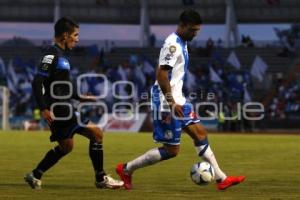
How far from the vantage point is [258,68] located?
2009 inches

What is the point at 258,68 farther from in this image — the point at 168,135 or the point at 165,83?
the point at 165,83

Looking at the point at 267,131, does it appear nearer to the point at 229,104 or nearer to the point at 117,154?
the point at 229,104

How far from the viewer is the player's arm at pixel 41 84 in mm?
9891

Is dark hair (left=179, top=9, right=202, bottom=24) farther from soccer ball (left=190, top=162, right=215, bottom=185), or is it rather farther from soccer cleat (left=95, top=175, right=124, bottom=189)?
soccer cleat (left=95, top=175, right=124, bottom=189)

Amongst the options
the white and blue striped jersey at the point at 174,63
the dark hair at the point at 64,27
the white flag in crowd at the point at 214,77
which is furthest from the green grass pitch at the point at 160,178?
the white flag in crowd at the point at 214,77

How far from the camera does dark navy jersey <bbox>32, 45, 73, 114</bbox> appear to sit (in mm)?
10108

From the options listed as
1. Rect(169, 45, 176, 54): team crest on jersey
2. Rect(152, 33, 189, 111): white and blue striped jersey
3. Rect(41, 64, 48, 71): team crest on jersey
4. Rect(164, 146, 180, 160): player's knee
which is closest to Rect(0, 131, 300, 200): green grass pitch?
Rect(164, 146, 180, 160): player's knee

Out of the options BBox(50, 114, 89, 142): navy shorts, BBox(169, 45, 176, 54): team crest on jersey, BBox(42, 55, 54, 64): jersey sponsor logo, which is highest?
BBox(169, 45, 176, 54): team crest on jersey

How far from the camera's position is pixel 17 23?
66938 millimetres

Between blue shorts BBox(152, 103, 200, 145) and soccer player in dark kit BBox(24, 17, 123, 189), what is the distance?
0.84 metres

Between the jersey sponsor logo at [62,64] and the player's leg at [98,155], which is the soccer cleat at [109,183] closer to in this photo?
the player's leg at [98,155]

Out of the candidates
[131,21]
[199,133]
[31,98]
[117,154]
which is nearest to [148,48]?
[131,21]

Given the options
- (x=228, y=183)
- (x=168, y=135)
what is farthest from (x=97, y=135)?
(x=228, y=183)

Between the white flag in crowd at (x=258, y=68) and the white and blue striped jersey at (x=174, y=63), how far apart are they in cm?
4088
